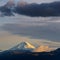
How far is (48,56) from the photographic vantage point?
165 meters

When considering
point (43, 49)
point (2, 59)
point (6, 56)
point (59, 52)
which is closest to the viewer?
point (2, 59)

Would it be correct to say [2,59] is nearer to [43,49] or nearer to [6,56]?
[6,56]

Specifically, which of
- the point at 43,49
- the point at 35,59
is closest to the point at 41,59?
the point at 35,59

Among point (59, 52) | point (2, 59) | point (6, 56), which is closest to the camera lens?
point (2, 59)

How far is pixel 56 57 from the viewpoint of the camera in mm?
159000

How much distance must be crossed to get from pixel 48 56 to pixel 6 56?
17.9 meters

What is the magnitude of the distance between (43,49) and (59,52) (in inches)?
833

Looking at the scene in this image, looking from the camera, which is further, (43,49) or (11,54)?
(43,49)

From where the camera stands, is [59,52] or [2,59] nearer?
[2,59]

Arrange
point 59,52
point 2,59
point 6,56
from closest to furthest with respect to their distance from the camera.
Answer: point 2,59 → point 6,56 → point 59,52

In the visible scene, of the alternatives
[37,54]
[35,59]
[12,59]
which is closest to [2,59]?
[12,59]

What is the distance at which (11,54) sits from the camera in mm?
171750

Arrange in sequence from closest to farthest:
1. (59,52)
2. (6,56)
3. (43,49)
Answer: (6,56) < (59,52) < (43,49)

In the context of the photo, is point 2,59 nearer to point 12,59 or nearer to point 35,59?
point 12,59
